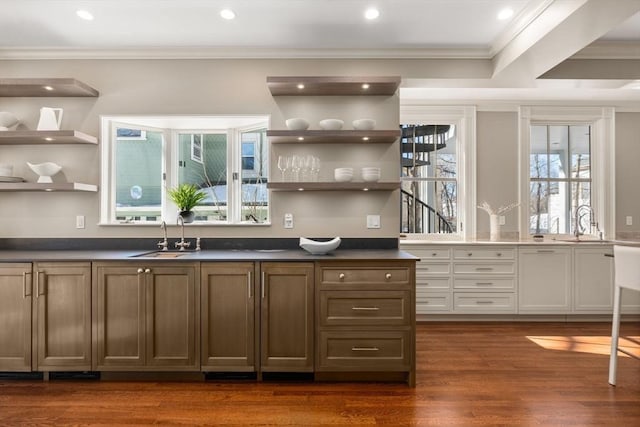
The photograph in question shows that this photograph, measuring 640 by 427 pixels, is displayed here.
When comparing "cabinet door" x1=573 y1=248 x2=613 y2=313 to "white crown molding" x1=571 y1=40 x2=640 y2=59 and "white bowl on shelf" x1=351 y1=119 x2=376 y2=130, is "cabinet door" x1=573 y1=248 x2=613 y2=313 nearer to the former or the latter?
"white crown molding" x1=571 y1=40 x2=640 y2=59

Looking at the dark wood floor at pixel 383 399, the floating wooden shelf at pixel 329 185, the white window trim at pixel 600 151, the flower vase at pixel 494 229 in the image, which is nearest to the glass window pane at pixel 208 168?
the floating wooden shelf at pixel 329 185

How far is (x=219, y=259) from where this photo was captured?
2.55 metres

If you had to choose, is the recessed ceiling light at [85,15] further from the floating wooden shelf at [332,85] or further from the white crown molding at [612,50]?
the white crown molding at [612,50]

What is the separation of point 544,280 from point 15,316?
479 centimetres

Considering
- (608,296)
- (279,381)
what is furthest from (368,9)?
(608,296)

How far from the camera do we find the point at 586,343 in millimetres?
3404

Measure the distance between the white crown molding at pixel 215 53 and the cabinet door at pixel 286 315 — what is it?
181 cm

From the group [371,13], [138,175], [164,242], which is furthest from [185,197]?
[371,13]

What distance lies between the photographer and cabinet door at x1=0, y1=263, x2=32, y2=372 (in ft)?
8.34

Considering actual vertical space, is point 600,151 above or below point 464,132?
below

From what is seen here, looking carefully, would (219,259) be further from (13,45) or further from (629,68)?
Answer: (629,68)

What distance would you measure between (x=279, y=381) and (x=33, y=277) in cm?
184

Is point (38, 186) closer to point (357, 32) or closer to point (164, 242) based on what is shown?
point (164, 242)

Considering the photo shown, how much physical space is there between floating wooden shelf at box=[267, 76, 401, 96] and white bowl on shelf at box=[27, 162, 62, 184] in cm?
185
